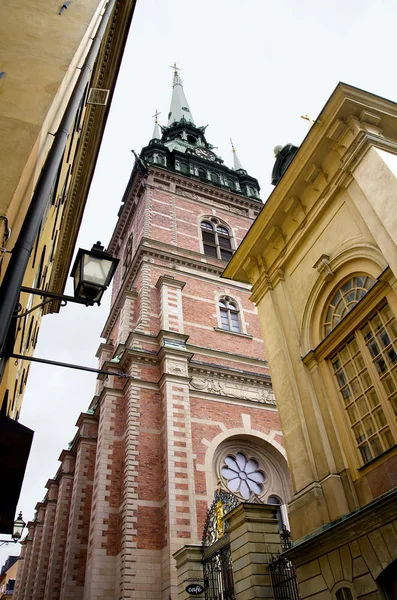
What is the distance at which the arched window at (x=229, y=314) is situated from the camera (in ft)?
78.9

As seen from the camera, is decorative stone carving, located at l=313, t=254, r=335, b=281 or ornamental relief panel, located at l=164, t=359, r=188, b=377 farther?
ornamental relief panel, located at l=164, t=359, r=188, b=377

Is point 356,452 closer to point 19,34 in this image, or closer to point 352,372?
point 352,372

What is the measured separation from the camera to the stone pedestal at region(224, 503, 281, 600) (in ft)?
29.4

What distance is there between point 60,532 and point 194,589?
14.3m

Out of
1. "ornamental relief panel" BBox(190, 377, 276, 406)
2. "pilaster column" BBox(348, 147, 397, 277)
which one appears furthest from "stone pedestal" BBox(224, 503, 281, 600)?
"ornamental relief panel" BBox(190, 377, 276, 406)

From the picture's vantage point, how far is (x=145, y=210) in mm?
28031

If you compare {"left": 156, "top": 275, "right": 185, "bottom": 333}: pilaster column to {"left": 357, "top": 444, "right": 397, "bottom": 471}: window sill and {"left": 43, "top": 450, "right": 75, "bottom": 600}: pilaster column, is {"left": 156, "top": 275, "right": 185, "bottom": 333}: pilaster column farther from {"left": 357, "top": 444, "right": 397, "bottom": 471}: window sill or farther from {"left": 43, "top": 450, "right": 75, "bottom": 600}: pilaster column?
{"left": 357, "top": 444, "right": 397, "bottom": 471}: window sill

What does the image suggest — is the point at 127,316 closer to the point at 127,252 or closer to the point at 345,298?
the point at 127,252

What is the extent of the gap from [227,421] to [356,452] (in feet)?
38.4

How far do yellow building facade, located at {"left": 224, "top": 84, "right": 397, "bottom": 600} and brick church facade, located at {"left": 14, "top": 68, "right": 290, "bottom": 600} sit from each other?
7.98 m

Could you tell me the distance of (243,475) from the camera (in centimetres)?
1836

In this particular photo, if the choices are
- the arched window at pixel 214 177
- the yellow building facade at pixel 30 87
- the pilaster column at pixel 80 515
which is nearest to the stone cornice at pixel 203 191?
the arched window at pixel 214 177

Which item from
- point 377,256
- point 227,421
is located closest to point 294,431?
point 377,256

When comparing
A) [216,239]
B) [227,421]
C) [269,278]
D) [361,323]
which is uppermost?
[216,239]
